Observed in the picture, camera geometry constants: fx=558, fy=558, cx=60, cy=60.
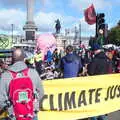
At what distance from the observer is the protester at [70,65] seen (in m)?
13.1

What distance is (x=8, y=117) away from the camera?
7.37 m

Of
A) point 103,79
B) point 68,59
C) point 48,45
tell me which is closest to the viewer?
point 103,79

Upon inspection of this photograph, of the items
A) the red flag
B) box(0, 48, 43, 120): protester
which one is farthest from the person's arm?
the red flag

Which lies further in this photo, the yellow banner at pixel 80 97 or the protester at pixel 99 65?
the protester at pixel 99 65

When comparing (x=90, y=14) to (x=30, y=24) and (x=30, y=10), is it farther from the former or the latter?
(x=30, y=10)

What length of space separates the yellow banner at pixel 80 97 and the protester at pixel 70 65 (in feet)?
5.89

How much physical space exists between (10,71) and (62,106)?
279 cm

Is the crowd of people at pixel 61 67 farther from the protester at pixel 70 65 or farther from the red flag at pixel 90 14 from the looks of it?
the red flag at pixel 90 14

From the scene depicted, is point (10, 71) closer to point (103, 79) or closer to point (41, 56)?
point (103, 79)

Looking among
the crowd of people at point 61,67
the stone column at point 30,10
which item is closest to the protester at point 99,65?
the crowd of people at point 61,67

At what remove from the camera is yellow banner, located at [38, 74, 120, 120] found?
31.2ft

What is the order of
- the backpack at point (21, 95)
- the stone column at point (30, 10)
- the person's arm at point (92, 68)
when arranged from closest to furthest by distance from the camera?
the backpack at point (21, 95) → the person's arm at point (92, 68) → the stone column at point (30, 10)

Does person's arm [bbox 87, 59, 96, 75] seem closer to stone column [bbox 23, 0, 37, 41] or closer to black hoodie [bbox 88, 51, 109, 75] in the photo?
black hoodie [bbox 88, 51, 109, 75]

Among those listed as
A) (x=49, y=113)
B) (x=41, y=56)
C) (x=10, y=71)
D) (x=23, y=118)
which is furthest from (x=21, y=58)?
(x=41, y=56)
